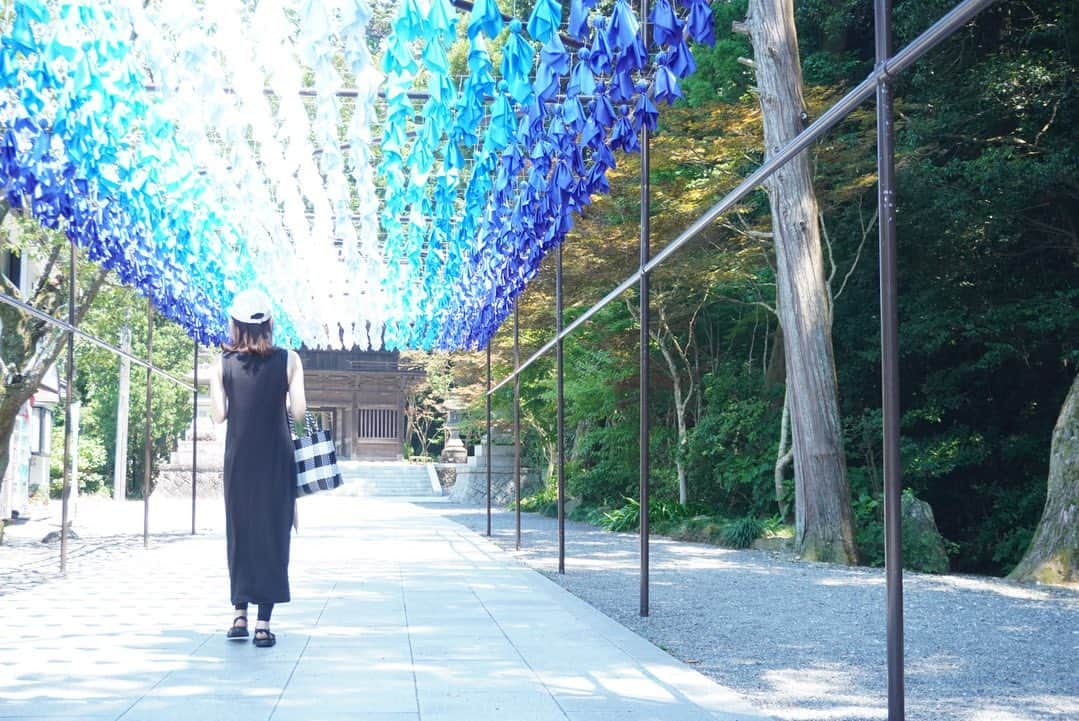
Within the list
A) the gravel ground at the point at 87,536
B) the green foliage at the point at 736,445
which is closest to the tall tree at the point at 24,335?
the gravel ground at the point at 87,536

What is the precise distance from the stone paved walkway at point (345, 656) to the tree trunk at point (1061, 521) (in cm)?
426

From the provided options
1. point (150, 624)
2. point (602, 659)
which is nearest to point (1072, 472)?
point (602, 659)

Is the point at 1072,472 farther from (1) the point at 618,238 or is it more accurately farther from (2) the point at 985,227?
(1) the point at 618,238

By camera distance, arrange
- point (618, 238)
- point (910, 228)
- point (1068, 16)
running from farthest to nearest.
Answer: point (618, 238), point (910, 228), point (1068, 16)

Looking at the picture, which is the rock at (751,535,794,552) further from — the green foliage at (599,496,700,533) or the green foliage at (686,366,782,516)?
the green foliage at (599,496,700,533)

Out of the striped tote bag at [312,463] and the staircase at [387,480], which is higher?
the striped tote bag at [312,463]

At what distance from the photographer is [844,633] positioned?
21.1ft

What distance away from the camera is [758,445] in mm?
15305

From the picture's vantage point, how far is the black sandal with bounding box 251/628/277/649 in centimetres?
492

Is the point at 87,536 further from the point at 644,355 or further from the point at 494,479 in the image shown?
the point at 494,479

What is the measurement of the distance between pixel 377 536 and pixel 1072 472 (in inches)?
310

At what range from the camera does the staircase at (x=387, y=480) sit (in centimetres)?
2944

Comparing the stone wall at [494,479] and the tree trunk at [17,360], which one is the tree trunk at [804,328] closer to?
the tree trunk at [17,360]

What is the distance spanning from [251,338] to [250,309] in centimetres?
13
